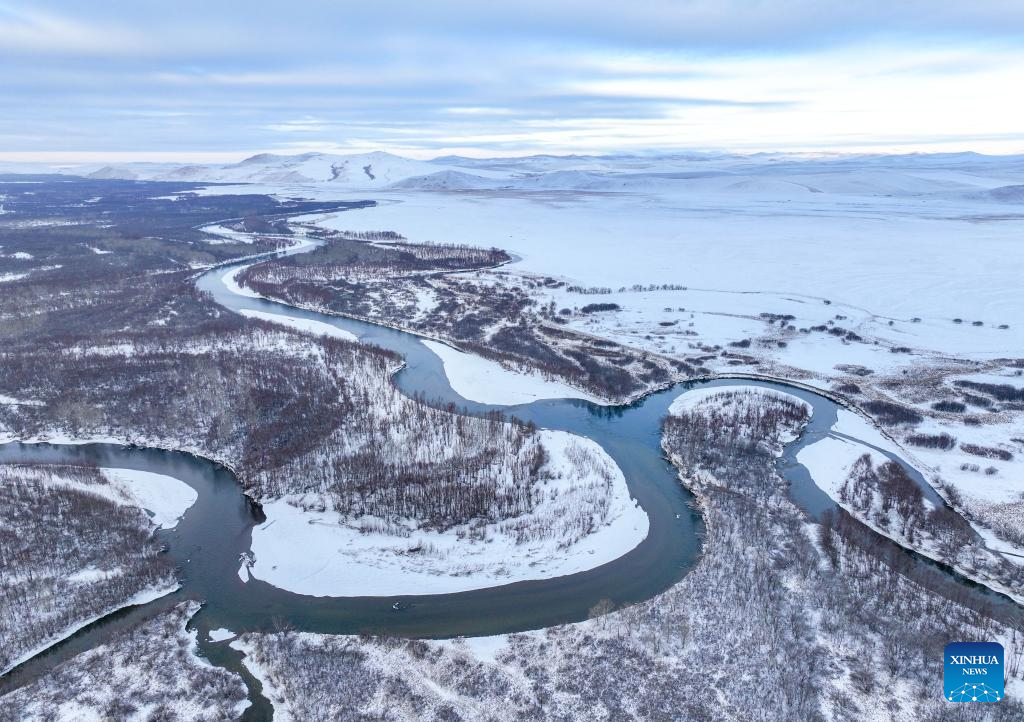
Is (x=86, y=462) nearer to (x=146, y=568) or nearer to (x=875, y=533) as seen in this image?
(x=146, y=568)

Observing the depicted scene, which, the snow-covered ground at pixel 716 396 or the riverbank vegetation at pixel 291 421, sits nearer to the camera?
the riverbank vegetation at pixel 291 421

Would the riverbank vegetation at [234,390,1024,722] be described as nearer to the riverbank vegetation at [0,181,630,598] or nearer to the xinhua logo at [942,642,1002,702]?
the xinhua logo at [942,642,1002,702]

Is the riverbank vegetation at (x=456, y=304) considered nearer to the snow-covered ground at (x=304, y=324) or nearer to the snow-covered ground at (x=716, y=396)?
the snow-covered ground at (x=716, y=396)

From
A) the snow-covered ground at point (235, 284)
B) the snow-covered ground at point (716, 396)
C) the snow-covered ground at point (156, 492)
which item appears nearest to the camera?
the snow-covered ground at point (156, 492)

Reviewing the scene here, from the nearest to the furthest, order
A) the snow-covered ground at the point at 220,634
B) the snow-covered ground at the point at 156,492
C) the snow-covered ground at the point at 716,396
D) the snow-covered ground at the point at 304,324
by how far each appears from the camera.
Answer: the snow-covered ground at the point at 220,634 < the snow-covered ground at the point at 156,492 < the snow-covered ground at the point at 716,396 < the snow-covered ground at the point at 304,324

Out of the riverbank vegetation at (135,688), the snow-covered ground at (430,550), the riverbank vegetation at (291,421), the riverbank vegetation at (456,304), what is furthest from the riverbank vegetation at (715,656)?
the riverbank vegetation at (456,304)

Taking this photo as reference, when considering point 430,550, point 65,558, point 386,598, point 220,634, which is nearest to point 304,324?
point 65,558
